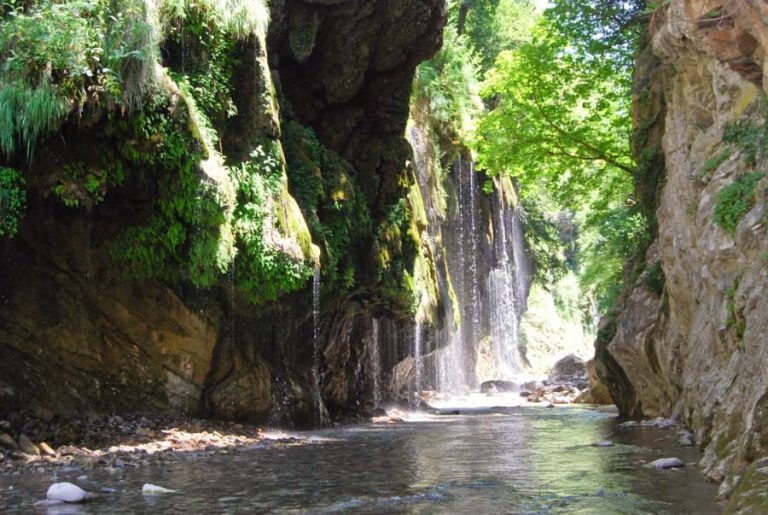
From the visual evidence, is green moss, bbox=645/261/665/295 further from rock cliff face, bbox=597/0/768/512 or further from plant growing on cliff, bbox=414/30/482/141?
plant growing on cliff, bbox=414/30/482/141

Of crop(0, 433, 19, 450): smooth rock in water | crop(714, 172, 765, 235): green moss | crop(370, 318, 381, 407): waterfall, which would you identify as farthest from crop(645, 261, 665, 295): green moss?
crop(0, 433, 19, 450): smooth rock in water

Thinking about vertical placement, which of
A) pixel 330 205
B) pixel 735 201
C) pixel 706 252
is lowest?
pixel 706 252

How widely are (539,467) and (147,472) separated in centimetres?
515

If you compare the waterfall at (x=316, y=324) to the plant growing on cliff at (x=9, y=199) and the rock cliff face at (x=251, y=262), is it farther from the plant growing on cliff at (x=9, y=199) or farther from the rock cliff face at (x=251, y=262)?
the plant growing on cliff at (x=9, y=199)

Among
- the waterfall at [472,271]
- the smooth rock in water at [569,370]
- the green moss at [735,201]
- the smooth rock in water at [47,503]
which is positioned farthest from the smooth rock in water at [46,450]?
the smooth rock in water at [569,370]

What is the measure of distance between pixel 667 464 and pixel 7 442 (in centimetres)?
907

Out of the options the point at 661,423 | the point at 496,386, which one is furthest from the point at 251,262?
the point at 496,386

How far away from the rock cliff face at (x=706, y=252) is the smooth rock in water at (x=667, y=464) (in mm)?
660

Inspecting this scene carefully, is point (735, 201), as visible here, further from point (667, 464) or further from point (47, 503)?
point (47, 503)

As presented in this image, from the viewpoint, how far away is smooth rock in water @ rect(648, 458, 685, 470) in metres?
9.41

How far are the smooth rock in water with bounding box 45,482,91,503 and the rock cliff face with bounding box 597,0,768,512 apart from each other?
6.13 metres

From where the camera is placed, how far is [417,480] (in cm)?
904

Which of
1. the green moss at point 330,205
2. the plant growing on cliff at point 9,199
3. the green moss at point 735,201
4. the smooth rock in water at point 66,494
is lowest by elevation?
the smooth rock in water at point 66,494

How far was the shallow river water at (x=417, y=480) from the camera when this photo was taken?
728cm
